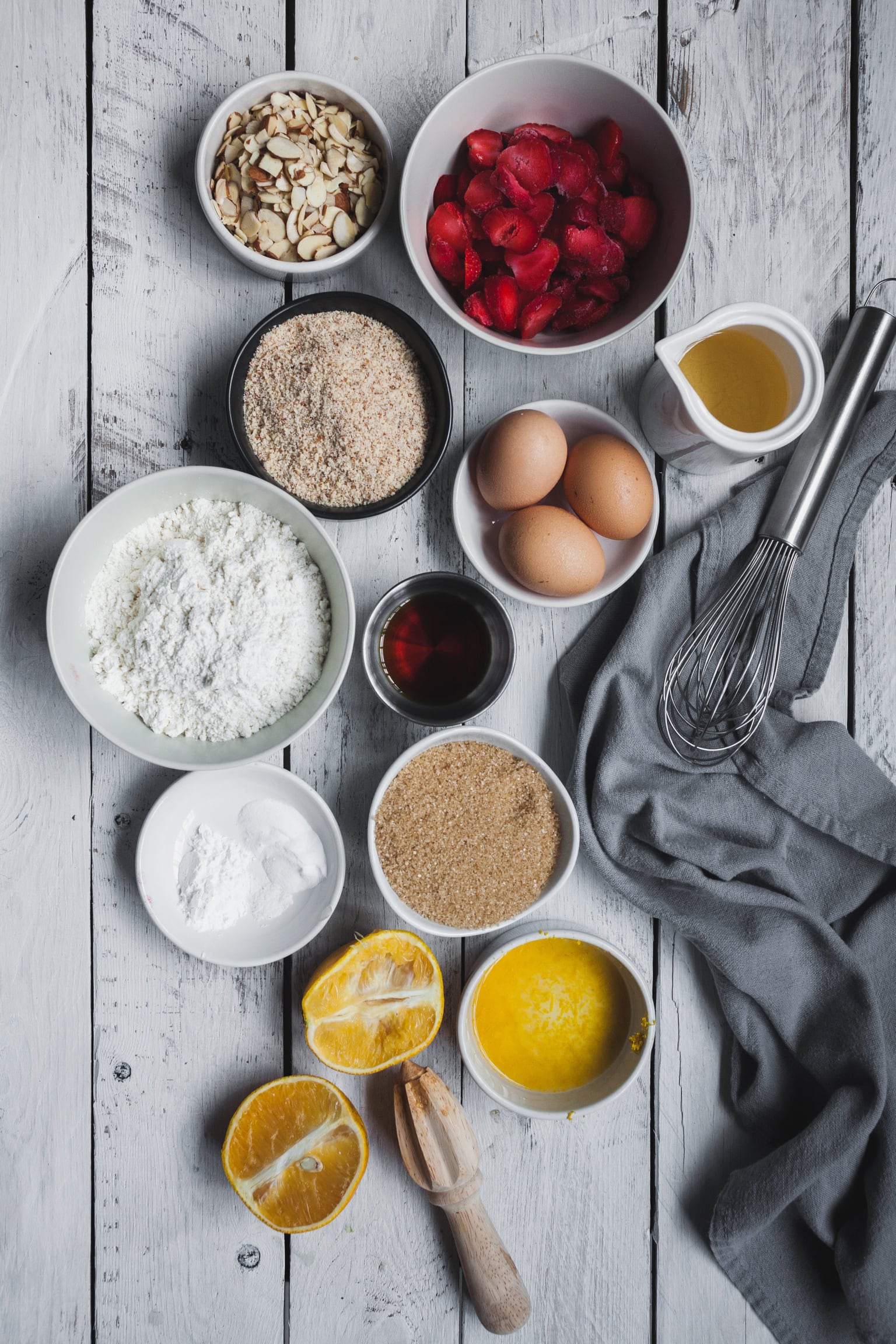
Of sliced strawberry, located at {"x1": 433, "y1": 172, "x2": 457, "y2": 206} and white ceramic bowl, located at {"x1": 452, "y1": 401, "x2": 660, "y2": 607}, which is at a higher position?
sliced strawberry, located at {"x1": 433, "y1": 172, "x2": 457, "y2": 206}

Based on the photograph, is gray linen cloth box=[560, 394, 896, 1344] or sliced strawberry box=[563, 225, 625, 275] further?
gray linen cloth box=[560, 394, 896, 1344]

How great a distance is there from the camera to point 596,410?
1.00 meters

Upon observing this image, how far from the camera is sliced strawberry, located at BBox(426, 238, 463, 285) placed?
0.96 meters

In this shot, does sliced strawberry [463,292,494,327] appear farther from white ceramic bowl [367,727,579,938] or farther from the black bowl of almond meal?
white ceramic bowl [367,727,579,938]

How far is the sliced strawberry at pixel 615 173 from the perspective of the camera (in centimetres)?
96

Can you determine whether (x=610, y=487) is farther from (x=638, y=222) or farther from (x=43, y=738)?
(x=43, y=738)

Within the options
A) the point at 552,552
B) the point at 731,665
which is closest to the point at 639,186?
the point at 552,552

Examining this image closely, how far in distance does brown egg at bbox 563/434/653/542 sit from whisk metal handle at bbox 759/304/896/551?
19 centimetres

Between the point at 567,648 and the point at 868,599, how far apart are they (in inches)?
16.2

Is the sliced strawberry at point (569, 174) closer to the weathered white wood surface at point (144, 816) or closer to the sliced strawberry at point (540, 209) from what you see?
the sliced strawberry at point (540, 209)

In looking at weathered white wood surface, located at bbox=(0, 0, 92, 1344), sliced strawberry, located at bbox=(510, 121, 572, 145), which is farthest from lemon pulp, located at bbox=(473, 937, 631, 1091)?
sliced strawberry, located at bbox=(510, 121, 572, 145)

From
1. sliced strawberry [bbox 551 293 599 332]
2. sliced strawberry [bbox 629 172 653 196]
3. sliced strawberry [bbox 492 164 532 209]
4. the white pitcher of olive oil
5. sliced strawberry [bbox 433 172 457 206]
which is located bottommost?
the white pitcher of olive oil

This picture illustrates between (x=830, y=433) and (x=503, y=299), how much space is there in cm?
44

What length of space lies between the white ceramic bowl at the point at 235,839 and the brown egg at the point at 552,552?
37cm
